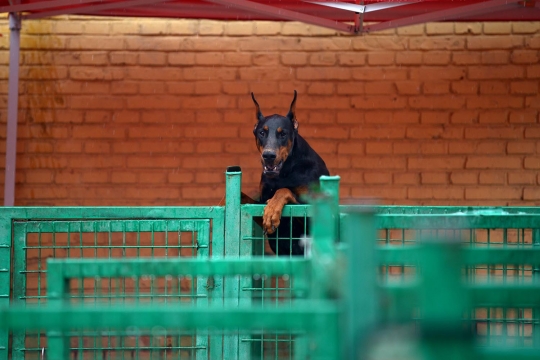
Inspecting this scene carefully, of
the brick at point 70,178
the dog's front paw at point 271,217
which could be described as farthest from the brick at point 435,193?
the dog's front paw at point 271,217

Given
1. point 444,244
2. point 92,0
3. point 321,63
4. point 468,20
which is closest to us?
point 444,244

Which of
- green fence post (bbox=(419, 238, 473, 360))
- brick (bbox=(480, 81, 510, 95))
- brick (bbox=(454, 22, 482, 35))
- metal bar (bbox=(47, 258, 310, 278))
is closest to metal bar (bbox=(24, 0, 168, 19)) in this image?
brick (bbox=(454, 22, 482, 35))

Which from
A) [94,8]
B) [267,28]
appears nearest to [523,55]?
[267,28]

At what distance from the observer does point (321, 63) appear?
5805mm

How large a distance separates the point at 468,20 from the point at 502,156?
1052 mm

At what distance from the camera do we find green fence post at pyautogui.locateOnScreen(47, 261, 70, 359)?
67.0 inches

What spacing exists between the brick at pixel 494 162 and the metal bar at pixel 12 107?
10.9ft

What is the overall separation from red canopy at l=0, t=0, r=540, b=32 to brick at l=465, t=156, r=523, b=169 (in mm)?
1023

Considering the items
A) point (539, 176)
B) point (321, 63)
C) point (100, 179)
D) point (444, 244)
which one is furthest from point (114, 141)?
point (444, 244)

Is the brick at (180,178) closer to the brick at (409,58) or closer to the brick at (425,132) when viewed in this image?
the brick at (425,132)

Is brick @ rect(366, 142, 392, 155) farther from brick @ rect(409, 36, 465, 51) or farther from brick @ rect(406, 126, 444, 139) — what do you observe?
brick @ rect(409, 36, 465, 51)

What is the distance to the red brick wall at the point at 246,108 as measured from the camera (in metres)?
5.76

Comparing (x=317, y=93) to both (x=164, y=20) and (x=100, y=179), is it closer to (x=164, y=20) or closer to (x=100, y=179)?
(x=164, y=20)

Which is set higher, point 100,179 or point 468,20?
point 468,20
